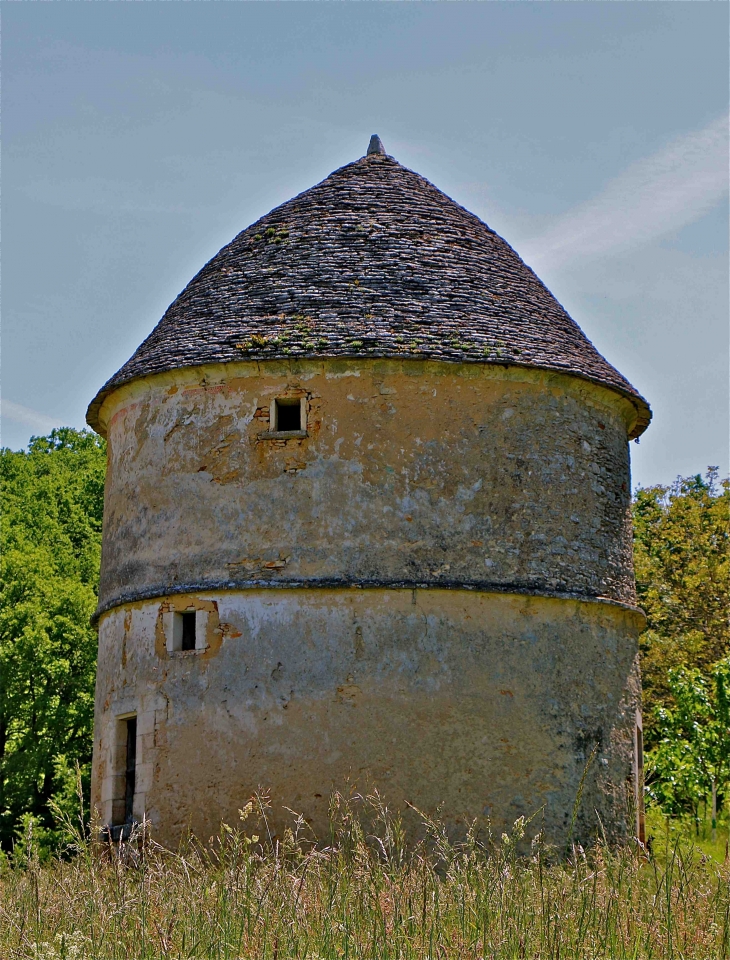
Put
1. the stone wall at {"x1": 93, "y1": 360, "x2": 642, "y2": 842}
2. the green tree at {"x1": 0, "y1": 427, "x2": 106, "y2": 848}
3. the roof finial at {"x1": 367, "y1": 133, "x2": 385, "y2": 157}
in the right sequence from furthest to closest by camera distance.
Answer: the green tree at {"x1": 0, "y1": 427, "x2": 106, "y2": 848}
the roof finial at {"x1": 367, "y1": 133, "x2": 385, "y2": 157}
the stone wall at {"x1": 93, "y1": 360, "x2": 642, "y2": 842}

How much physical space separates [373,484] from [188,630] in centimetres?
246

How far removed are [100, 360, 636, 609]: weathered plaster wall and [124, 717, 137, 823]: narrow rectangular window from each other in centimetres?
143

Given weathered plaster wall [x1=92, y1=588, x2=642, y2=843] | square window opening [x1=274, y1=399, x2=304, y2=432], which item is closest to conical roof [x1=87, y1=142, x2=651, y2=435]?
square window opening [x1=274, y1=399, x2=304, y2=432]

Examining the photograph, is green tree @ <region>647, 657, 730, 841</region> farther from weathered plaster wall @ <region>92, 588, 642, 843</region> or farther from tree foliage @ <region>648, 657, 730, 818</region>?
weathered plaster wall @ <region>92, 588, 642, 843</region>

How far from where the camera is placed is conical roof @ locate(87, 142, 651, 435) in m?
12.8

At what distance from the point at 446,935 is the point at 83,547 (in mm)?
21588

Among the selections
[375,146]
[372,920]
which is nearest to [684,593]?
[375,146]

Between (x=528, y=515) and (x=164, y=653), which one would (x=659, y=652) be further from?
(x=164, y=653)

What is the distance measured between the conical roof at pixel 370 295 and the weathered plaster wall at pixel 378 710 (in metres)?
2.65

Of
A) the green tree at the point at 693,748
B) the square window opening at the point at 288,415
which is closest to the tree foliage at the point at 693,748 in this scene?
the green tree at the point at 693,748

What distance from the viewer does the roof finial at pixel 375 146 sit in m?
16.1

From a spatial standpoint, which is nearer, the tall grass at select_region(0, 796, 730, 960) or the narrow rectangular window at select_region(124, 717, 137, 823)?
the tall grass at select_region(0, 796, 730, 960)

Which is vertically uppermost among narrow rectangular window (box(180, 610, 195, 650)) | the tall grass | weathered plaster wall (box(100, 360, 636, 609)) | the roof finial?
the roof finial

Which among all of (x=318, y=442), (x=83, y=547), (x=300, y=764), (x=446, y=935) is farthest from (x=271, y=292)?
(x=83, y=547)
